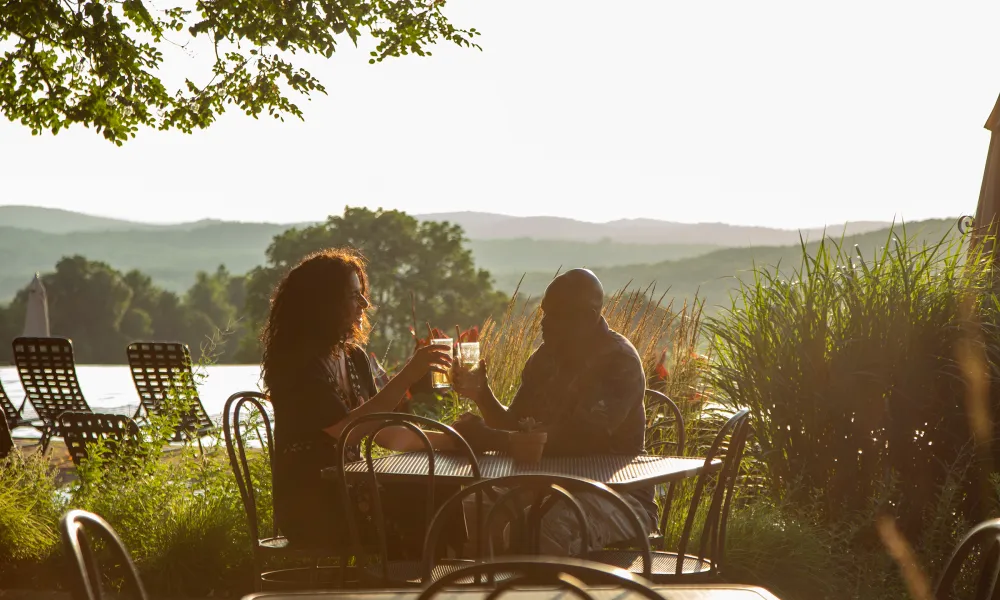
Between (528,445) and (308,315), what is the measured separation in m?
0.93

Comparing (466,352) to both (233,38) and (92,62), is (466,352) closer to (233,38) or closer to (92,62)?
(233,38)

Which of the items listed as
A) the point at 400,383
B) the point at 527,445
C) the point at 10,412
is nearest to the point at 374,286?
the point at 10,412

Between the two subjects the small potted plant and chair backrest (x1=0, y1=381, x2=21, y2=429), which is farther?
chair backrest (x1=0, y1=381, x2=21, y2=429)

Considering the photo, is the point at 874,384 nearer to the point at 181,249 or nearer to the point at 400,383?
the point at 400,383

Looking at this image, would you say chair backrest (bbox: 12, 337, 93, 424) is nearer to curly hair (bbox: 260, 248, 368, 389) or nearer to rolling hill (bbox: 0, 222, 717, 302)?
curly hair (bbox: 260, 248, 368, 389)

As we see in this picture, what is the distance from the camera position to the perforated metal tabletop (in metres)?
2.79

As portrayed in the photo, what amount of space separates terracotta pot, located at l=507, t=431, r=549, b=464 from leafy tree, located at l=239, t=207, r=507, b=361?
3581cm

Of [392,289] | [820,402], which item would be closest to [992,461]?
[820,402]

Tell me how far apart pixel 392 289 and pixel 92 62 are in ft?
101

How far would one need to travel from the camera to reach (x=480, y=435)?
10.9 feet

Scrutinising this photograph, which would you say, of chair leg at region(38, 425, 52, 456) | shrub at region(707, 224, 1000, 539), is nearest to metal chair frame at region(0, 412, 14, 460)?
chair leg at region(38, 425, 52, 456)

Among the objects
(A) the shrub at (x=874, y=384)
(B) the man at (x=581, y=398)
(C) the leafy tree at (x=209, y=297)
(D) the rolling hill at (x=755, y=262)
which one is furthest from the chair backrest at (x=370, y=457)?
(C) the leafy tree at (x=209, y=297)

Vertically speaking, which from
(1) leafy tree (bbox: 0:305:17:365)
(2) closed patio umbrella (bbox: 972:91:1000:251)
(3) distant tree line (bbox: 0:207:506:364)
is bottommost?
(1) leafy tree (bbox: 0:305:17:365)

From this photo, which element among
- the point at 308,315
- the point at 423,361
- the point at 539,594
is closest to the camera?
the point at 539,594
